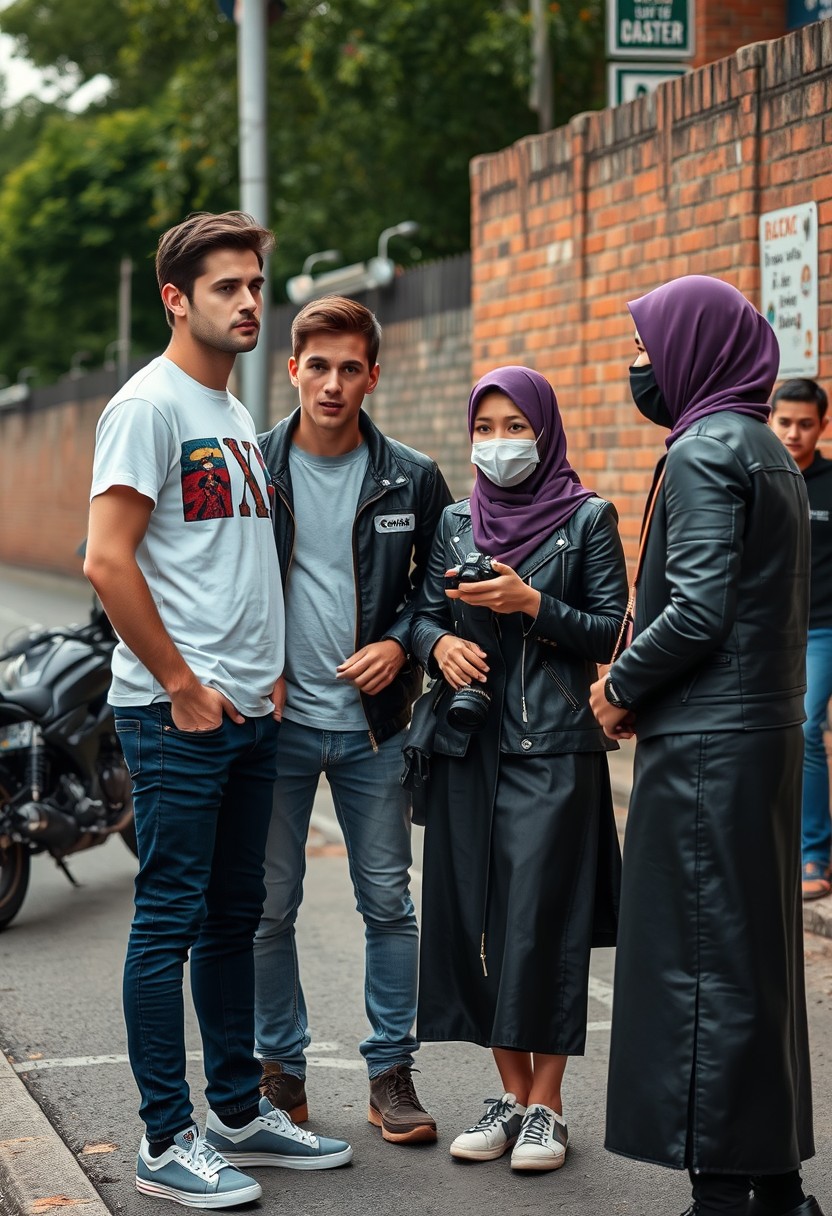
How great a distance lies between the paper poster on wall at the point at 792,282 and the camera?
25.4 ft

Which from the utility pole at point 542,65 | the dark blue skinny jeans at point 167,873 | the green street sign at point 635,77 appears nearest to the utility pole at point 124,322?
the utility pole at point 542,65

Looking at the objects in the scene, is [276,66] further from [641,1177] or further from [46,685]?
[641,1177]

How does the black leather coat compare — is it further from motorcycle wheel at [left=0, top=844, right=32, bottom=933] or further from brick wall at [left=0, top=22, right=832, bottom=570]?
brick wall at [left=0, top=22, right=832, bottom=570]

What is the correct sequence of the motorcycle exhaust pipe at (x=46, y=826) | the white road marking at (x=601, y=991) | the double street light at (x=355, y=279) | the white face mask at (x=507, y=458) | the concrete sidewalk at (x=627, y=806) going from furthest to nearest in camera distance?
the double street light at (x=355, y=279), the motorcycle exhaust pipe at (x=46, y=826), the concrete sidewalk at (x=627, y=806), the white road marking at (x=601, y=991), the white face mask at (x=507, y=458)

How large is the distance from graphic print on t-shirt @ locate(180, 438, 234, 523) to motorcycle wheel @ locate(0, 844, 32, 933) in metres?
3.18

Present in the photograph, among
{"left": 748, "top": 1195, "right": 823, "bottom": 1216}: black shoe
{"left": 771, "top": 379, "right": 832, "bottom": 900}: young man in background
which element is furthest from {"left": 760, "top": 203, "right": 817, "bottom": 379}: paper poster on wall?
{"left": 748, "top": 1195, "right": 823, "bottom": 1216}: black shoe

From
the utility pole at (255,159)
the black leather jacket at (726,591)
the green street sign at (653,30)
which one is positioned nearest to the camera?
the black leather jacket at (726,591)

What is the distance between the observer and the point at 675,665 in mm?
3301

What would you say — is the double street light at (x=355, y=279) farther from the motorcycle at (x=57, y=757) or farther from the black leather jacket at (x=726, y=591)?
the black leather jacket at (x=726, y=591)

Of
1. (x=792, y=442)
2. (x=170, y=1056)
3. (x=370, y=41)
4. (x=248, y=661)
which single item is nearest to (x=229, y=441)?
(x=248, y=661)

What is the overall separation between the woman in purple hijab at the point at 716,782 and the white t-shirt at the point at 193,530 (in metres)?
0.88

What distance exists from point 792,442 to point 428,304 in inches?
297

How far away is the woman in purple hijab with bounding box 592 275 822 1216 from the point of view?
10.8 ft

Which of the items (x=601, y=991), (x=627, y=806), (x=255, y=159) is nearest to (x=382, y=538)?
(x=601, y=991)
